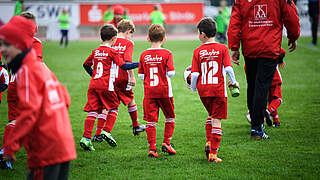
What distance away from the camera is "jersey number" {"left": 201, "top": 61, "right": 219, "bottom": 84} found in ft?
19.2

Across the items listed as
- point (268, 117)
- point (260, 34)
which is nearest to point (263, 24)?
point (260, 34)

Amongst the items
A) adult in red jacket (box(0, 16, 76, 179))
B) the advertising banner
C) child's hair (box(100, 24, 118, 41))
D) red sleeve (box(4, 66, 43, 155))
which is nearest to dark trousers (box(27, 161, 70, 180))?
adult in red jacket (box(0, 16, 76, 179))

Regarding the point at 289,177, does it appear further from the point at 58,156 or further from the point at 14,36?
the point at 14,36

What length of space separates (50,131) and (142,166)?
7.92 ft

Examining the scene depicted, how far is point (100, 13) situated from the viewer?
3366 centimetres

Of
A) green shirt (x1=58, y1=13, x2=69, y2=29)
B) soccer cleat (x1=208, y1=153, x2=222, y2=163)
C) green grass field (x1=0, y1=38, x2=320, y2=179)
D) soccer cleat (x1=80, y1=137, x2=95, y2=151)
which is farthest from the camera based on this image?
green shirt (x1=58, y1=13, x2=69, y2=29)

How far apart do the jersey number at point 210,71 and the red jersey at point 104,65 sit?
1433 millimetres

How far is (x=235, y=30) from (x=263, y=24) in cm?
41

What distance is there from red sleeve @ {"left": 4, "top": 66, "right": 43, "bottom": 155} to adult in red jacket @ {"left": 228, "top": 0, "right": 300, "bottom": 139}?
392 cm

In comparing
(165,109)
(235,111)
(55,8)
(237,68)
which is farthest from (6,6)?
(165,109)

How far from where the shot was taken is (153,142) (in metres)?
6.18

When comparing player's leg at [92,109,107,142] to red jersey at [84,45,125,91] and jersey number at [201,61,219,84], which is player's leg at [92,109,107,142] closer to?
red jersey at [84,45,125,91]

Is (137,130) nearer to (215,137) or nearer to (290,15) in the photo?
(215,137)

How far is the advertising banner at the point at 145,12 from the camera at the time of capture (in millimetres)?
33625
